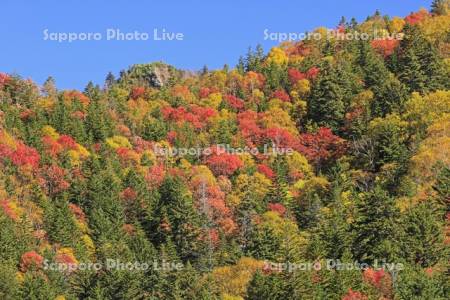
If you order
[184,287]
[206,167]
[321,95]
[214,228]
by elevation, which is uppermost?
[321,95]

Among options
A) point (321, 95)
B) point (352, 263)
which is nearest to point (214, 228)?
point (352, 263)

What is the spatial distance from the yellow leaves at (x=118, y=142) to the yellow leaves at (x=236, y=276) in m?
63.2

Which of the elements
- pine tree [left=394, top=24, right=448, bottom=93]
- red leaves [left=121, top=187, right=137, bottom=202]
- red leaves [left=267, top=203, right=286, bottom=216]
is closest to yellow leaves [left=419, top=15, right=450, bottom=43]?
pine tree [left=394, top=24, right=448, bottom=93]

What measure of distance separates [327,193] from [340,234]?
2978cm

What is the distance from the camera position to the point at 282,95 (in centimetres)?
17775

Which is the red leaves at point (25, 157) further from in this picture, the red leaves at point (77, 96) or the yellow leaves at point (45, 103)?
the red leaves at point (77, 96)

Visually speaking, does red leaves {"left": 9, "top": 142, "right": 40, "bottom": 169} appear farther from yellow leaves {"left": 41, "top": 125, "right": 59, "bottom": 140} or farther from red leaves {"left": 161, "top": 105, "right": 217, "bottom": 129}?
red leaves {"left": 161, "top": 105, "right": 217, "bottom": 129}

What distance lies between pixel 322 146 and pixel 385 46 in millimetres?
40704

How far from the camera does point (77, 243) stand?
110 meters

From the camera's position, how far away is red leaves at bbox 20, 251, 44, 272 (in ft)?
323

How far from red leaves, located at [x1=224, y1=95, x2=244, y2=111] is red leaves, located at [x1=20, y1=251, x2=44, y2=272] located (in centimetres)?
8660

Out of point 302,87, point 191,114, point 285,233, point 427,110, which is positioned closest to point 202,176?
point 427,110

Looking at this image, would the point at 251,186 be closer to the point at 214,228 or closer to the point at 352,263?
the point at 214,228

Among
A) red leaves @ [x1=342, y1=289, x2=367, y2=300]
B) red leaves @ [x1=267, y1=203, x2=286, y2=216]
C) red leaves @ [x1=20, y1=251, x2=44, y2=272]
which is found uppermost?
red leaves @ [x1=267, y1=203, x2=286, y2=216]
